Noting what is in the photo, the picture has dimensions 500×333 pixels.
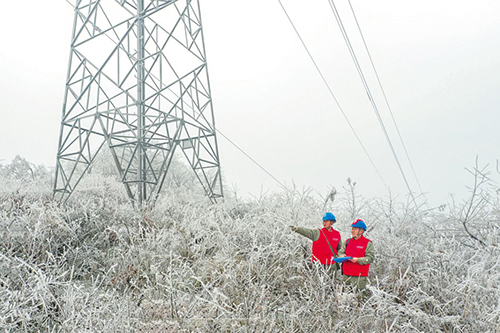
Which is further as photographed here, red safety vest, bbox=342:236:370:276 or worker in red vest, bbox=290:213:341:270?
worker in red vest, bbox=290:213:341:270

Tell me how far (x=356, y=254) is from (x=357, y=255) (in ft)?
0.05

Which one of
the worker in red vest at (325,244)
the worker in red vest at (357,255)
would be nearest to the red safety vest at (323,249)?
the worker in red vest at (325,244)

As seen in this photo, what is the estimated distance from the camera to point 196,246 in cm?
459

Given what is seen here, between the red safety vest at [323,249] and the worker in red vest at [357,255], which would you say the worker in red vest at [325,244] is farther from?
the worker in red vest at [357,255]

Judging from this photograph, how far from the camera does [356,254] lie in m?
3.59

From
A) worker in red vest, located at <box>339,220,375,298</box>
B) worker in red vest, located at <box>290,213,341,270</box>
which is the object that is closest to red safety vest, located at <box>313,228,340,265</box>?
worker in red vest, located at <box>290,213,341,270</box>

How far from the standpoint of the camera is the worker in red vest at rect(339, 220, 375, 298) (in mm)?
3566

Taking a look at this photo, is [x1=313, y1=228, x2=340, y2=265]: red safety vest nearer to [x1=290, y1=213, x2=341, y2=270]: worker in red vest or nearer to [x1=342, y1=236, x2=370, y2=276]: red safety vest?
[x1=290, y1=213, x2=341, y2=270]: worker in red vest

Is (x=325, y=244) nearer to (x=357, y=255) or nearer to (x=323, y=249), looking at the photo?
(x=323, y=249)

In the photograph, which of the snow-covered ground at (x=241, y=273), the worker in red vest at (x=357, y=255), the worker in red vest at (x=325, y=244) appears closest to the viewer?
the snow-covered ground at (x=241, y=273)

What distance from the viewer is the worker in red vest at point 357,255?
11.7 ft

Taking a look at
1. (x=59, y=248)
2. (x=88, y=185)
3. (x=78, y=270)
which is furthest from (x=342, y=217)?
(x=88, y=185)

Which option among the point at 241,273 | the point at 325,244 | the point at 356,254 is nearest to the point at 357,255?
the point at 356,254

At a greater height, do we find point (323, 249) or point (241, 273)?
point (323, 249)
